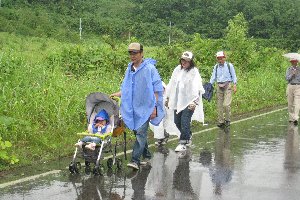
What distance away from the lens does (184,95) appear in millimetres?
10297

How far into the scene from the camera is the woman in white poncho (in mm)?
10195

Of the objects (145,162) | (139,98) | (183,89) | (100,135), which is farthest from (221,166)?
(100,135)

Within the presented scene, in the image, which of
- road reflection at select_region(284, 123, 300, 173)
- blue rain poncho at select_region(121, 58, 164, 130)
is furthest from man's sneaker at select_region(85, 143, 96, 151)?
road reflection at select_region(284, 123, 300, 173)

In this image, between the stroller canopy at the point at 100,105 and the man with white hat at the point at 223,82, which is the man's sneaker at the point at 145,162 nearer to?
the stroller canopy at the point at 100,105

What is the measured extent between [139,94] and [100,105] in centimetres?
69

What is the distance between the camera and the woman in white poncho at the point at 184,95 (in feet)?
33.4

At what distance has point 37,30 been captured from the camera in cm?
5769

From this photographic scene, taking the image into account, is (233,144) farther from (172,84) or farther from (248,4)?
(248,4)

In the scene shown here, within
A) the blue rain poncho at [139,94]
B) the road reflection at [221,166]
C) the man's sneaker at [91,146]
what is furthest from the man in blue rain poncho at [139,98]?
the road reflection at [221,166]

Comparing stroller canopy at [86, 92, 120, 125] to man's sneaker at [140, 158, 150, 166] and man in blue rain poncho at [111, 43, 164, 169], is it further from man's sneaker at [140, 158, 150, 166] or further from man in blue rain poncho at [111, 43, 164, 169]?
man's sneaker at [140, 158, 150, 166]

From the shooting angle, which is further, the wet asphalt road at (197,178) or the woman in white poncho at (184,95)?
the woman in white poncho at (184,95)

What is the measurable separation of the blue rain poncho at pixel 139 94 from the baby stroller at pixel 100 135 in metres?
0.18

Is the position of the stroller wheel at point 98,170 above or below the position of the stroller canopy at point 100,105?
below

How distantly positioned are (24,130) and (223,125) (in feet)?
19.5
